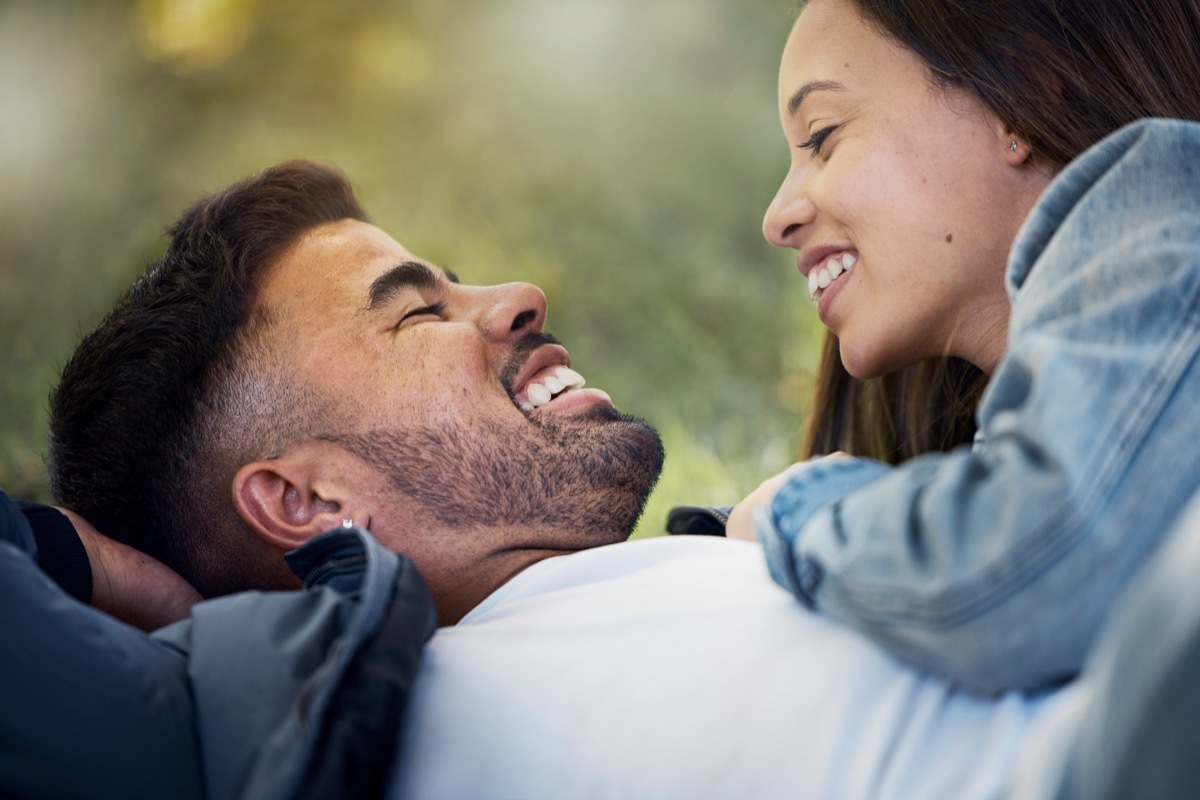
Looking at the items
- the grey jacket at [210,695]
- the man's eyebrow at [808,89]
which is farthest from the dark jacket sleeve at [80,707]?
the man's eyebrow at [808,89]

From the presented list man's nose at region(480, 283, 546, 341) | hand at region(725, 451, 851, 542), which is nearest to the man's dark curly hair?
man's nose at region(480, 283, 546, 341)

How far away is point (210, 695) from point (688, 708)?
45 cm

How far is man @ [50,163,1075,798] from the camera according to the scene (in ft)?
3.35

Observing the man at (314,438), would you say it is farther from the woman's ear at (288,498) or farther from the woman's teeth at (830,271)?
the woman's teeth at (830,271)

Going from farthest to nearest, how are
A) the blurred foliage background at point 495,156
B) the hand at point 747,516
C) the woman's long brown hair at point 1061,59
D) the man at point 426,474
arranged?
the blurred foliage background at point 495,156 → the woman's long brown hair at point 1061,59 → the hand at point 747,516 → the man at point 426,474

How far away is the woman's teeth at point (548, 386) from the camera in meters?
1.59

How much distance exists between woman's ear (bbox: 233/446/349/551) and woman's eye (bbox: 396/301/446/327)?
245 millimetres

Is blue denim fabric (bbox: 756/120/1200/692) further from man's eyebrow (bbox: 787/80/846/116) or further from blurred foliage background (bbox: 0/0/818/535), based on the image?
blurred foliage background (bbox: 0/0/818/535)

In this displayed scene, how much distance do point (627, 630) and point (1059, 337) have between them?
507mm

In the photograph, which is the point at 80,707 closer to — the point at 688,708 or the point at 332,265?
the point at 688,708

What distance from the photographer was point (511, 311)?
162cm

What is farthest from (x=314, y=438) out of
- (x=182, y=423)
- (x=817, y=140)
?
(x=817, y=140)

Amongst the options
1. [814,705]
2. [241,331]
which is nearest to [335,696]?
[814,705]

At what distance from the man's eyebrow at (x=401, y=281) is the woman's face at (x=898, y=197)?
565mm
